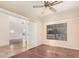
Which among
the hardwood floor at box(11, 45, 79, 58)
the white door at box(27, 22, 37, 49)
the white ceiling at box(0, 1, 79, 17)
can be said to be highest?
the white ceiling at box(0, 1, 79, 17)

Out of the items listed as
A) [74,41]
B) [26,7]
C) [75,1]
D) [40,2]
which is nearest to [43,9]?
[40,2]

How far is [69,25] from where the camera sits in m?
3.10

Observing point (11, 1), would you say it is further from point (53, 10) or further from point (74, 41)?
point (74, 41)

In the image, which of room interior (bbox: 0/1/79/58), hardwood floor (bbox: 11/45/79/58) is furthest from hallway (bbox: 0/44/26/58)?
hardwood floor (bbox: 11/45/79/58)

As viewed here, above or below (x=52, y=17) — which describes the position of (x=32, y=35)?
below

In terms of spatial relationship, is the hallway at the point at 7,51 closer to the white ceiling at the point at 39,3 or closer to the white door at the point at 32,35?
the white door at the point at 32,35

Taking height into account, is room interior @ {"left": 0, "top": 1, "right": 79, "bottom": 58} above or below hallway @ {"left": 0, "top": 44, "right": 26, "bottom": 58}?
above

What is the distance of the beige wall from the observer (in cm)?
268

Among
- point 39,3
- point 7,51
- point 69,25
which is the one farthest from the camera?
point 7,51

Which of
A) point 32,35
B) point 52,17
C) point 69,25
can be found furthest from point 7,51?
point 69,25

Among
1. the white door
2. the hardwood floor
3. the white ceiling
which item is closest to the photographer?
the white ceiling

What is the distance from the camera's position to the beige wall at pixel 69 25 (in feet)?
8.81

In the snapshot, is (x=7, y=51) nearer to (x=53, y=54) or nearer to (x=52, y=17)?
(x=53, y=54)

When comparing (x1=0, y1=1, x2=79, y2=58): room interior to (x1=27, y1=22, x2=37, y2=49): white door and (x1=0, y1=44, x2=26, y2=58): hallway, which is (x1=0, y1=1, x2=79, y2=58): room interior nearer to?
(x1=0, y1=44, x2=26, y2=58): hallway
